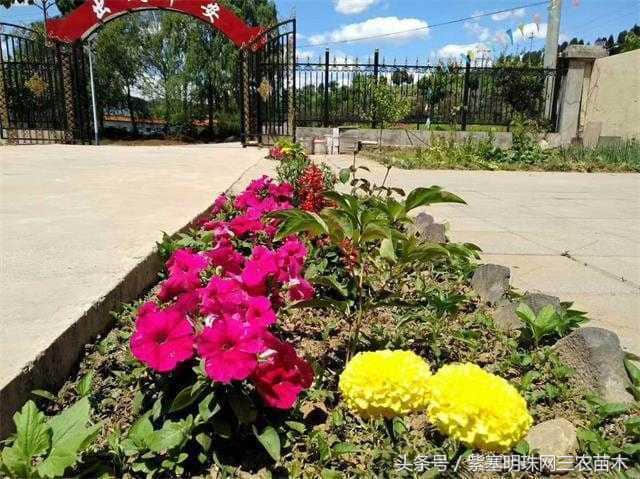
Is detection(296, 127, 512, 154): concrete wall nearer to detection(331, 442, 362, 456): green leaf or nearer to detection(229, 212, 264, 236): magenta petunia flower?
detection(229, 212, 264, 236): magenta petunia flower

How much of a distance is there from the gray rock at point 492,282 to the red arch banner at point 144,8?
10421mm

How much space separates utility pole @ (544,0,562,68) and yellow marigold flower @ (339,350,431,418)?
563 inches

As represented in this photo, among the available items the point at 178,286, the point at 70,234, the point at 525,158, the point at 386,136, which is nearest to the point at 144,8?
the point at 386,136

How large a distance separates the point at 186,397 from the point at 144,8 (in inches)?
492

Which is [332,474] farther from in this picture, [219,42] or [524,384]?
[219,42]

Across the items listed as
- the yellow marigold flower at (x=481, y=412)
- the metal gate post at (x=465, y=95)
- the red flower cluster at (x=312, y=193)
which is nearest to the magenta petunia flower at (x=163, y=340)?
the yellow marigold flower at (x=481, y=412)

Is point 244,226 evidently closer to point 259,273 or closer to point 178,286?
point 178,286

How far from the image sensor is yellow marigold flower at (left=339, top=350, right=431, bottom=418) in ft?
3.00

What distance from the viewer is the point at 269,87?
454 inches

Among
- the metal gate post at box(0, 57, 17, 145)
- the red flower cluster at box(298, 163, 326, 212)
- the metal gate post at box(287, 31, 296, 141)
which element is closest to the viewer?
the red flower cluster at box(298, 163, 326, 212)

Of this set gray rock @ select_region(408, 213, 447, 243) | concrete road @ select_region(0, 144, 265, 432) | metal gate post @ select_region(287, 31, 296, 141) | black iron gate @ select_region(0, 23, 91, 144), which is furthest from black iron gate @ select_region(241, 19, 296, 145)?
gray rock @ select_region(408, 213, 447, 243)

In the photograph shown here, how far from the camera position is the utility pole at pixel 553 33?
13.3 meters

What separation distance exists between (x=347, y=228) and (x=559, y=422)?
732mm

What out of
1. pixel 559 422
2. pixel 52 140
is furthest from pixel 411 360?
pixel 52 140
